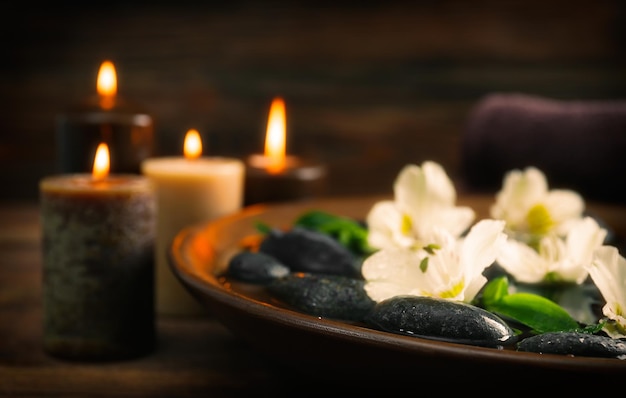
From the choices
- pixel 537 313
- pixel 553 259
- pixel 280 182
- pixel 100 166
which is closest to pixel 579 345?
pixel 537 313

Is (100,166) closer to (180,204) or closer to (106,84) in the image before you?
(180,204)

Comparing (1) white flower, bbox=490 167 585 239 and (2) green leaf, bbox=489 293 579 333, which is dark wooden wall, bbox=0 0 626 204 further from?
(2) green leaf, bbox=489 293 579 333

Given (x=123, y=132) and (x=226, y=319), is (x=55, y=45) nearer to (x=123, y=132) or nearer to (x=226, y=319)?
(x=123, y=132)

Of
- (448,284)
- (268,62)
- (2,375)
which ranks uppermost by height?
(268,62)

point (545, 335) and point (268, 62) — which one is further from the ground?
point (268, 62)

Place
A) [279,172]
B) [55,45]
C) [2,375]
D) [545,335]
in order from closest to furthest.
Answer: [545,335] < [2,375] < [279,172] < [55,45]

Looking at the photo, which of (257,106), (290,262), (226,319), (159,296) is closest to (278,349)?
(226,319)

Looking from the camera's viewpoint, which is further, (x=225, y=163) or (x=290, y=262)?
(x=225, y=163)
